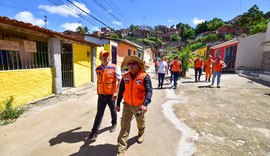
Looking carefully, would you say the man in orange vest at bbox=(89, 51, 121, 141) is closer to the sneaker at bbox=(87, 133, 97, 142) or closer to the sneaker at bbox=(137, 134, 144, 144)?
the sneaker at bbox=(87, 133, 97, 142)

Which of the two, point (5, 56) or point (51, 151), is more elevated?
point (5, 56)

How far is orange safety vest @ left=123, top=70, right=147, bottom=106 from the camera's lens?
2695mm

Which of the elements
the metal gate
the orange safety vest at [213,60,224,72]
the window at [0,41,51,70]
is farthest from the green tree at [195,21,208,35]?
the window at [0,41,51,70]

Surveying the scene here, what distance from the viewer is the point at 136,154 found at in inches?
111

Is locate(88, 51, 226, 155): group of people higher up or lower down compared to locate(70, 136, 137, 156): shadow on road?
higher up

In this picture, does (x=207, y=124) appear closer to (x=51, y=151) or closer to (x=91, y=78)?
(x=51, y=151)

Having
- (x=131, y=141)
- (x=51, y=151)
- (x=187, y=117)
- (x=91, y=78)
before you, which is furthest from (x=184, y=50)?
(x=51, y=151)

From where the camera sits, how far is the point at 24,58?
5.35 metres

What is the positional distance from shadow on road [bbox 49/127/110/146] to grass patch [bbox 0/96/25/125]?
1.70 metres

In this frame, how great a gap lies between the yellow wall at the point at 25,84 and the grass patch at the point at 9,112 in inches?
4.4

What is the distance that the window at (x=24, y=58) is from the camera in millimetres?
4718

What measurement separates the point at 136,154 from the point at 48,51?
5234 mm

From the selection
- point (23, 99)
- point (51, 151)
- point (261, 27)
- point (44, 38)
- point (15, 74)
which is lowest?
point (51, 151)

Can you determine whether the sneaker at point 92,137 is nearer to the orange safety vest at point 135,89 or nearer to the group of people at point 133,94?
the group of people at point 133,94
